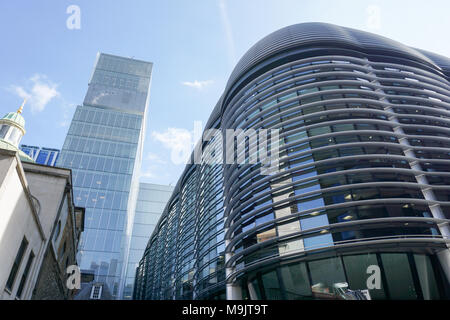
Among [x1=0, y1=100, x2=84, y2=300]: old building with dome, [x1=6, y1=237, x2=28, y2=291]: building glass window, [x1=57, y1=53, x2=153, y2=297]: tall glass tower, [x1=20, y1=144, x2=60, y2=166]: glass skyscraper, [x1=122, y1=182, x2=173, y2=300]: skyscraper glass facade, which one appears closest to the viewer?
[x1=0, y1=100, x2=84, y2=300]: old building with dome

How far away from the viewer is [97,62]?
104938 mm

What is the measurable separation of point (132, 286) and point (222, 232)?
235 feet

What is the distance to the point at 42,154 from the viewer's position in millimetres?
193500

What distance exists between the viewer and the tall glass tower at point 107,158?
7100 centimetres

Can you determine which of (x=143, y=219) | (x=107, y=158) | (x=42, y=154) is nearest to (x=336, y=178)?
(x=107, y=158)

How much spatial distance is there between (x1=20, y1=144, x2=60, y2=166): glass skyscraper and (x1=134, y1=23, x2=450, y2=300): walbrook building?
633 ft

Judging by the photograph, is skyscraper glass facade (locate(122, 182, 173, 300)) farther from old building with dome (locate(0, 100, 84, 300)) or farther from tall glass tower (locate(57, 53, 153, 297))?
old building with dome (locate(0, 100, 84, 300))

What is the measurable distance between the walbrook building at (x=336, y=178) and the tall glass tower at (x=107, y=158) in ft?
143

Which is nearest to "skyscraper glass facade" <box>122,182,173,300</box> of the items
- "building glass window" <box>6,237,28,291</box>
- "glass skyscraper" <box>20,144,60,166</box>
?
"building glass window" <box>6,237,28,291</box>

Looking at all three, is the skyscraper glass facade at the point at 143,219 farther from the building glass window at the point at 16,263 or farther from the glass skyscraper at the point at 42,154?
the glass skyscraper at the point at 42,154

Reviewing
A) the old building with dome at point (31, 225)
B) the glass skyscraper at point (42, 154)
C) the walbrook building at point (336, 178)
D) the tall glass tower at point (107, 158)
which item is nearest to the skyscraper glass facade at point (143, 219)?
the tall glass tower at point (107, 158)

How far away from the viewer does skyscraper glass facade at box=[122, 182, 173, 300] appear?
307 feet
